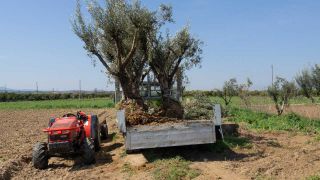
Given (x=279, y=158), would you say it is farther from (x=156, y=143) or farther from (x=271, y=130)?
(x=271, y=130)

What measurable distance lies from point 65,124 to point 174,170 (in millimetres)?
4053

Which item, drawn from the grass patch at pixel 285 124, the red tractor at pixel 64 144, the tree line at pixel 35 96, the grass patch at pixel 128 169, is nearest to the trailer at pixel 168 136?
the grass patch at pixel 128 169

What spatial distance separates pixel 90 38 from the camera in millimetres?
16625

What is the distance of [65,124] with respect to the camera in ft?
43.1

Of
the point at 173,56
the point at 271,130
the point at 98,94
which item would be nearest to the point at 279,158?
the point at 271,130

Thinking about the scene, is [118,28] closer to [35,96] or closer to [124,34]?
[124,34]

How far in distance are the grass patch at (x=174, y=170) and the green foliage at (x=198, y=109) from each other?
6.23 metres

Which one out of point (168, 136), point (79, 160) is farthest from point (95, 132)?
point (168, 136)

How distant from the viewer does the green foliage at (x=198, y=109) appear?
61.9 ft

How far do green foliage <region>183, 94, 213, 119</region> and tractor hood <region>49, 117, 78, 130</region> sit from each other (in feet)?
19.2

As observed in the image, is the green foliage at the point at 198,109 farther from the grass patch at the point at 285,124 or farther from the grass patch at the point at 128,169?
the grass patch at the point at 128,169

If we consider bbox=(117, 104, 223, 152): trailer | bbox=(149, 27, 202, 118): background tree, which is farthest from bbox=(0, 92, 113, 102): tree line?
bbox=(117, 104, 223, 152): trailer

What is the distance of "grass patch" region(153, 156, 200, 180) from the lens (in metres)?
10.3

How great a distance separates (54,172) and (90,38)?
5.90 metres
